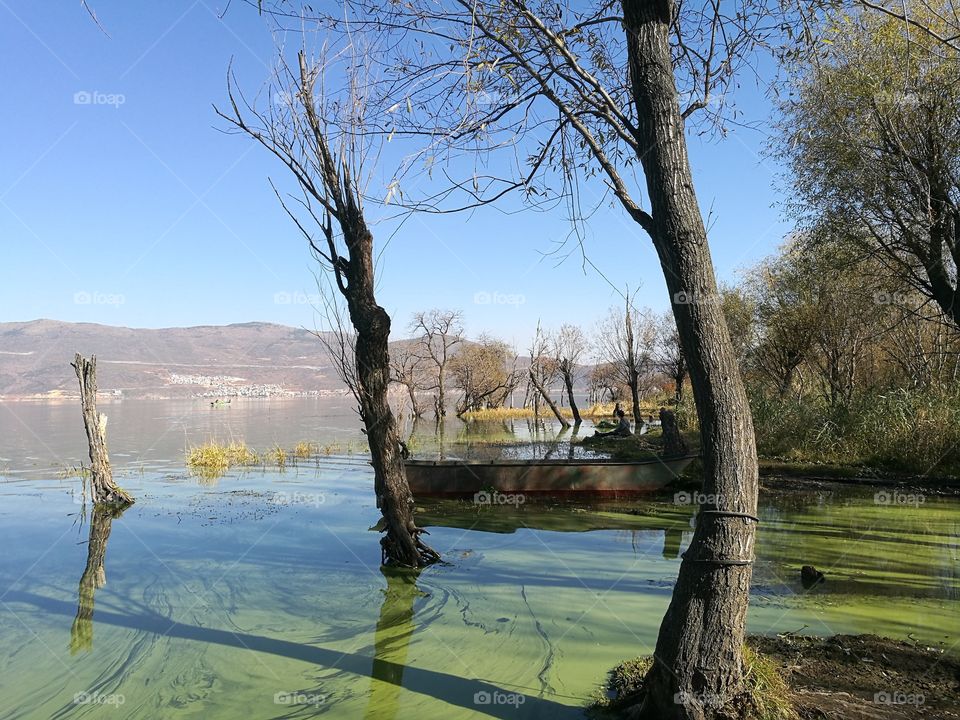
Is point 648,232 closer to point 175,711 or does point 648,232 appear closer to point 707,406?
point 707,406

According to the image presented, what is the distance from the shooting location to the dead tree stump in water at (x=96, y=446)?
12.6 meters

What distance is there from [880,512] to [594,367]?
5105 centimetres

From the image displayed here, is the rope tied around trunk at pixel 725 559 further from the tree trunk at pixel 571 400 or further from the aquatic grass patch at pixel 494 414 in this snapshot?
the aquatic grass patch at pixel 494 414

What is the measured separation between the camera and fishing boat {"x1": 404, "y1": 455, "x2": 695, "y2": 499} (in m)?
12.6
